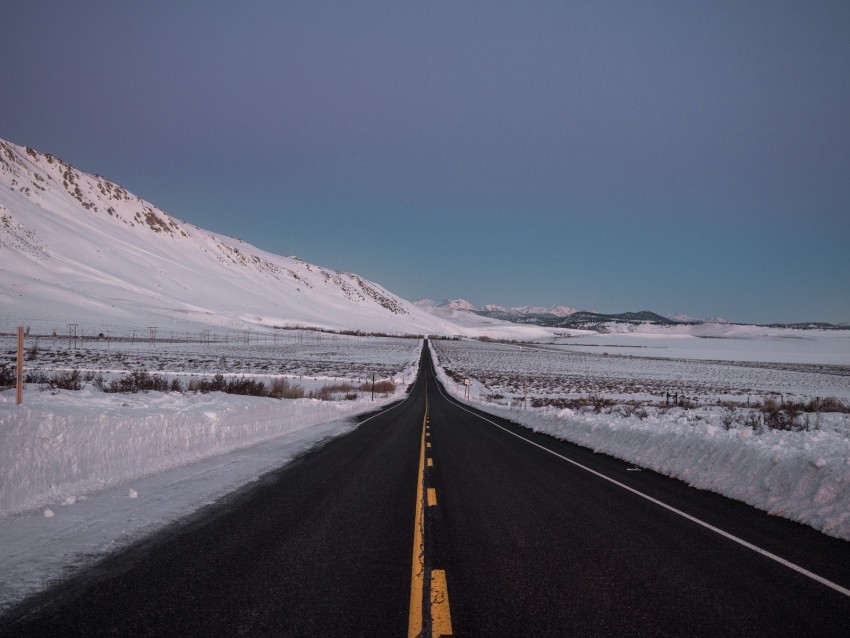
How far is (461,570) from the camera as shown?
511 cm

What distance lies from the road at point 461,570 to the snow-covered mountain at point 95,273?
88.2 m

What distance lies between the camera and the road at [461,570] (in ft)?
13.3

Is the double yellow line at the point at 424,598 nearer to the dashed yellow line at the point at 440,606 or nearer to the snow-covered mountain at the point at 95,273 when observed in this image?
the dashed yellow line at the point at 440,606

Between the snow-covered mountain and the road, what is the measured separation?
88.2 metres

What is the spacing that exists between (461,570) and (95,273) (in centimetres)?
14951

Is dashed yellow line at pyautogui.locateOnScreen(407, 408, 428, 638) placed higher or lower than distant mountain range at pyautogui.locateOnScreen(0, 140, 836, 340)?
lower

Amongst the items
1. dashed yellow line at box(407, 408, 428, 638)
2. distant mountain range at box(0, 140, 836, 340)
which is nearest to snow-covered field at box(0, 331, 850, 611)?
dashed yellow line at box(407, 408, 428, 638)

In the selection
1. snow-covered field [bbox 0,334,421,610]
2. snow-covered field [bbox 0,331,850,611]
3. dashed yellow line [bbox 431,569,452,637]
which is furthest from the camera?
snow-covered field [bbox 0,331,850,611]

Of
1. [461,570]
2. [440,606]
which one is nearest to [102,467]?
[461,570]

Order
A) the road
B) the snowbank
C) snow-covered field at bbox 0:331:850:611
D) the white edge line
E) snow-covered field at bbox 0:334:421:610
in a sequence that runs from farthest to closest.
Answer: the snowbank → snow-covered field at bbox 0:331:850:611 → snow-covered field at bbox 0:334:421:610 → the white edge line → the road

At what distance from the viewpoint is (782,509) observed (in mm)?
7621

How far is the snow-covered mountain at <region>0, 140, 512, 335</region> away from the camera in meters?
94.6

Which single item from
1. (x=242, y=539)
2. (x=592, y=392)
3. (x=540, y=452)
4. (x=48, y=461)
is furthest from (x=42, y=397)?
(x=592, y=392)

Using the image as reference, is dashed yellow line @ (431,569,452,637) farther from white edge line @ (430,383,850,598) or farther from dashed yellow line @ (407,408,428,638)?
white edge line @ (430,383,850,598)
